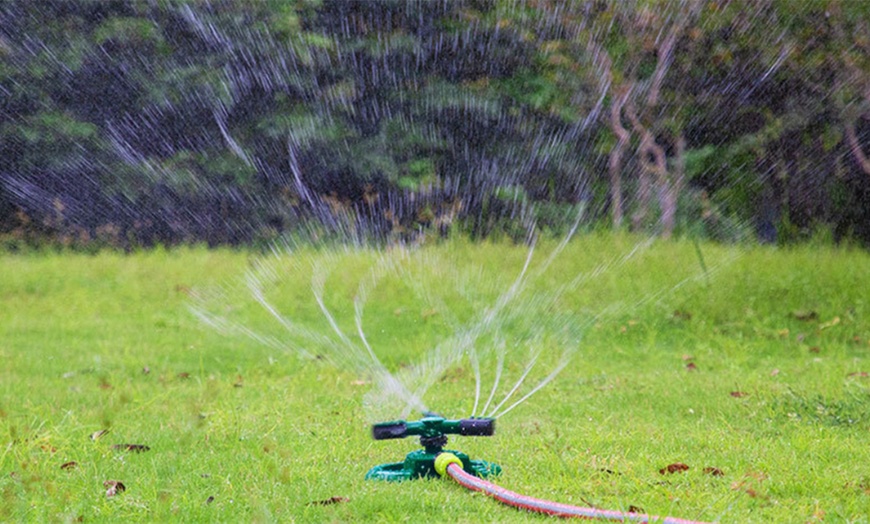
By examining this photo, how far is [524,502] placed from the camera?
3.22m

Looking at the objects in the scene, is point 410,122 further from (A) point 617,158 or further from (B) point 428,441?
(B) point 428,441

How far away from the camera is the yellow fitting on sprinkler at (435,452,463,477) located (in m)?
3.60

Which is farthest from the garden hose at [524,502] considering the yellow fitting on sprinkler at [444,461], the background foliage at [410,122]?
the background foliage at [410,122]

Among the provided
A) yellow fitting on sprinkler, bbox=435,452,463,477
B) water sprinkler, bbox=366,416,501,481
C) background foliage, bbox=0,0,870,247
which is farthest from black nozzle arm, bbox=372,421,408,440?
background foliage, bbox=0,0,870,247

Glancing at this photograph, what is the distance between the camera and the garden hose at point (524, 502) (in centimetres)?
301

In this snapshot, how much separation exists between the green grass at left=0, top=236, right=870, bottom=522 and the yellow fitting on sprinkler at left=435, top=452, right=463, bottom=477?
0.23 ft

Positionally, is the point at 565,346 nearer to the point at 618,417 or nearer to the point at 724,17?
the point at 618,417

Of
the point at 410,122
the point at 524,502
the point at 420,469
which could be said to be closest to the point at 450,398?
the point at 420,469

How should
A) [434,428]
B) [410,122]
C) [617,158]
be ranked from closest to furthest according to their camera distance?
[434,428] < [617,158] < [410,122]

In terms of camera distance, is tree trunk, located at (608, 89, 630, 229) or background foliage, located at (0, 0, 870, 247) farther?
tree trunk, located at (608, 89, 630, 229)

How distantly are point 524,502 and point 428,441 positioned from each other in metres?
0.58

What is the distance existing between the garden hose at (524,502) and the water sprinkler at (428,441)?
5cm

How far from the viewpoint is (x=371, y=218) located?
13.0 meters

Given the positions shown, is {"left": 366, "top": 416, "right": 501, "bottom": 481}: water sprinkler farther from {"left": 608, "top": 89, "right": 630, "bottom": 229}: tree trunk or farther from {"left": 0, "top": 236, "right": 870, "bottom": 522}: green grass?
{"left": 608, "top": 89, "right": 630, "bottom": 229}: tree trunk
